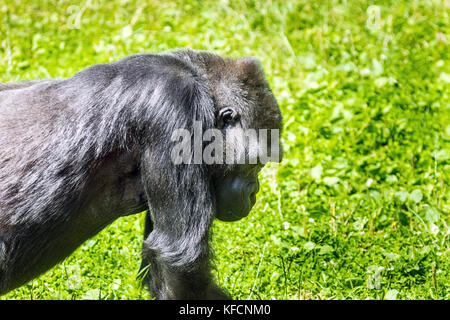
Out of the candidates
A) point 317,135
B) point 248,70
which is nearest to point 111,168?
point 248,70

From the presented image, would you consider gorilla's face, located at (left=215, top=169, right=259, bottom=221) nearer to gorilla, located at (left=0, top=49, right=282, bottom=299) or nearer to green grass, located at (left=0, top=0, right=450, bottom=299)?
gorilla, located at (left=0, top=49, right=282, bottom=299)

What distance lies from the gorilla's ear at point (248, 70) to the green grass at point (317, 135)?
3.20 ft

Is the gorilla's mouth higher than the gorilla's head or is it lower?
lower

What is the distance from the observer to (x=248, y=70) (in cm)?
398

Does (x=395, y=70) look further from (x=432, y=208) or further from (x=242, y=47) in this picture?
(x=432, y=208)

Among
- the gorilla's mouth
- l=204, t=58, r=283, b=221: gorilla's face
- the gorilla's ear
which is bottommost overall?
the gorilla's mouth

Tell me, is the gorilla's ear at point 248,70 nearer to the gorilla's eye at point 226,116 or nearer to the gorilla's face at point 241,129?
the gorilla's face at point 241,129

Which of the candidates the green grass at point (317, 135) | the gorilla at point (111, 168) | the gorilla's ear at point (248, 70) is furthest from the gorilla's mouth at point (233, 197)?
the gorilla's ear at point (248, 70)

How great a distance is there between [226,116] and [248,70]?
1.19 feet

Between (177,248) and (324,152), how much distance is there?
2.58 meters

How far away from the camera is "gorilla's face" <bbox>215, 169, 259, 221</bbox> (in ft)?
12.6

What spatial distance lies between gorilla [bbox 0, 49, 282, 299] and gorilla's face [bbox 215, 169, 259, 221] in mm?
90

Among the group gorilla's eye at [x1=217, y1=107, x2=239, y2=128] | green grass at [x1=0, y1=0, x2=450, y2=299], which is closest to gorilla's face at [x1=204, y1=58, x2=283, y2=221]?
gorilla's eye at [x1=217, y1=107, x2=239, y2=128]

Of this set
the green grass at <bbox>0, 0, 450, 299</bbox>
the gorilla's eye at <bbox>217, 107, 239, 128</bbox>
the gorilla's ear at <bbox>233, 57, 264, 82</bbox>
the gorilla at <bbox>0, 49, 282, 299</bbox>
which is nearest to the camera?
the gorilla at <bbox>0, 49, 282, 299</bbox>
